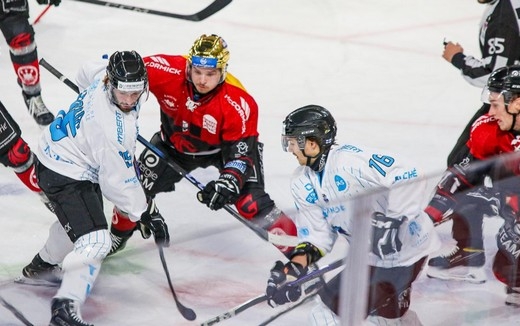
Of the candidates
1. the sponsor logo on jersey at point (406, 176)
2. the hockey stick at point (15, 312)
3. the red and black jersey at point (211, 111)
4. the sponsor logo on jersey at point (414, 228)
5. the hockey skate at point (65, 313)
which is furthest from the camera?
the red and black jersey at point (211, 111)

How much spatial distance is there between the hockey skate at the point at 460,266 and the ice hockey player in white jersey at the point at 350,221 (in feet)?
0.11

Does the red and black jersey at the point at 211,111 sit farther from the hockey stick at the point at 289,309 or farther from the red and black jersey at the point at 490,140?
the hockey stick at the point at 289,309

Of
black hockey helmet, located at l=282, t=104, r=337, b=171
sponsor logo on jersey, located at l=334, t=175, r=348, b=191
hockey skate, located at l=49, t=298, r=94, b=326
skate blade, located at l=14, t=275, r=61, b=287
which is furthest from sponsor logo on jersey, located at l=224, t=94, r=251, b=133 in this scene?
skate blade, located at l=14, t=275, r=61, b=287

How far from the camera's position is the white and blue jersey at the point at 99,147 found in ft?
10.3

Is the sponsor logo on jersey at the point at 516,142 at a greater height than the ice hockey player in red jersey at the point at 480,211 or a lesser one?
lesser

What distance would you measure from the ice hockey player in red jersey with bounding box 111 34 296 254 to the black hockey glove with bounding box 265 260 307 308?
1230 millimetres

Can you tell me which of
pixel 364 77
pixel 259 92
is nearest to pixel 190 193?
pixel 259 92

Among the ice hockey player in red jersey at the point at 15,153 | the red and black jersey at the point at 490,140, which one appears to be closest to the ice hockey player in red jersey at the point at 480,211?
the red and black jersey at the point at 490,140

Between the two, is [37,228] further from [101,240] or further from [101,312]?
[101,312]

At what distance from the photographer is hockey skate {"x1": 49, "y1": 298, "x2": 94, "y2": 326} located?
6.98 feet

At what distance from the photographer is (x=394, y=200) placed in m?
2.06

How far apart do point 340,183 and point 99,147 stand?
0.74 metres

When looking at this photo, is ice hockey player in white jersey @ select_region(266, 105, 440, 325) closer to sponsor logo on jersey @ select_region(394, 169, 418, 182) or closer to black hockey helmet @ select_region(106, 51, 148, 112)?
sponsor logo on jersey @ select_region(394, 169, 418, 182)

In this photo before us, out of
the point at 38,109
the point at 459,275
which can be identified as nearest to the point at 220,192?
the point at 459,275
